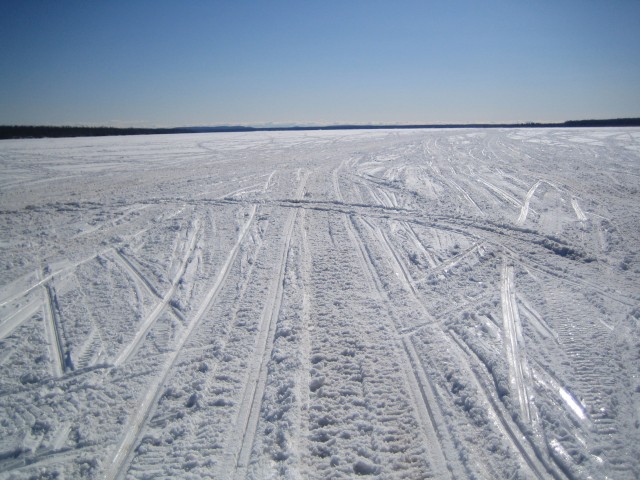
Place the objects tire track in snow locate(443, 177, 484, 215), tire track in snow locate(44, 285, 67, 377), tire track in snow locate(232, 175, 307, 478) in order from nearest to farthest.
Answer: tire track in snow locate(232, 175, 307, 478), tire track in snow locate(44, 285, 67, 377), tire track in snow locate(443, 177, 484, 215)

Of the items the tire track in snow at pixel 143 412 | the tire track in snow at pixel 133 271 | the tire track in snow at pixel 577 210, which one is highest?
the tire track in snow at pixel 577 210

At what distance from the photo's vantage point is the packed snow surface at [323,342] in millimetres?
2250

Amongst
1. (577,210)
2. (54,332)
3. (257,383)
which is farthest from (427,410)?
(577,210)

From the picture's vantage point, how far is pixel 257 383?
2814 millimetres

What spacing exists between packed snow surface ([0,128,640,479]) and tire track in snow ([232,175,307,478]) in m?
0.02

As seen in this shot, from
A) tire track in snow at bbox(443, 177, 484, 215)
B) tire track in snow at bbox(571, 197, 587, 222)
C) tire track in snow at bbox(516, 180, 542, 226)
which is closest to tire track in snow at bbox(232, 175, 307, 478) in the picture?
tire track in snow at bbox(516, 180, 542, 226)

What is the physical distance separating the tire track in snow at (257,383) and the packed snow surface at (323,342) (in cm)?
2

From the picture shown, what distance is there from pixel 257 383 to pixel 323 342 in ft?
2.38

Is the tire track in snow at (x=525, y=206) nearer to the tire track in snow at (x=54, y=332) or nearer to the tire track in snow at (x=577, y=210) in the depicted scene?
the tire track in snow at (x=577, y=210)

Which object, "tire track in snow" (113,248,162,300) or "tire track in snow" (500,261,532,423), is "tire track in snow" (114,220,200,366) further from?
"tire track in snow" (500,261,532,423)

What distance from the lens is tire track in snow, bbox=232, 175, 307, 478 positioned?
2249 mm

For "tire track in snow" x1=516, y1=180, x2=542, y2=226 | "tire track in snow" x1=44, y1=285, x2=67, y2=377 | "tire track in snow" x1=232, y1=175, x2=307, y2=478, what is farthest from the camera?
"tire track in snow" x1=516, y1=180, x2=542, y2=226

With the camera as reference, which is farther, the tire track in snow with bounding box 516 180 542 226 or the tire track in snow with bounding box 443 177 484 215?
the tire track in snow with bounding box 443 177 484 215

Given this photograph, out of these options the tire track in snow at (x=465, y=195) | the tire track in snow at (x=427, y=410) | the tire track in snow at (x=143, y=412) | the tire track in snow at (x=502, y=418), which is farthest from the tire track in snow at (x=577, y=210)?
the tire track in snow at (x=143, y=412)
